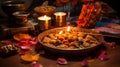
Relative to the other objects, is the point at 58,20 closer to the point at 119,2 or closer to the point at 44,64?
the point at 44,64

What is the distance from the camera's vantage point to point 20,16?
2.27 m

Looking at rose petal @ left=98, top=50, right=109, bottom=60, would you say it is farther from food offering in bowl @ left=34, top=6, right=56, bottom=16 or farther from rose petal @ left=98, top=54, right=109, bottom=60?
food offering in bowl @ left=34, top=6, right=56, bottom=16

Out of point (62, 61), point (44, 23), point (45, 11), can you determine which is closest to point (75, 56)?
point (62, 61)

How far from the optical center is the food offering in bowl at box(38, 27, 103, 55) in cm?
185

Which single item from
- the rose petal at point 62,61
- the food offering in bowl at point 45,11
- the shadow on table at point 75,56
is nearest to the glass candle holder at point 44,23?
the food offering in bowl at point 45,11

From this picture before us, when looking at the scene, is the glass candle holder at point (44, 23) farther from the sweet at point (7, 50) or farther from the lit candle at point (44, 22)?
the sweet at point (7, 50)

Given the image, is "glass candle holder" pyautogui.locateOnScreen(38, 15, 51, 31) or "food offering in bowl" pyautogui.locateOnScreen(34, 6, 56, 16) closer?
"glass candle holder" pyautogui.locateOnScreen(38, 15, 51, 31)

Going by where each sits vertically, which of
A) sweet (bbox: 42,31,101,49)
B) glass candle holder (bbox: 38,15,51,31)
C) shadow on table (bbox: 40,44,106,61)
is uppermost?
glass candle holder (bbox: 38,15,51,31)

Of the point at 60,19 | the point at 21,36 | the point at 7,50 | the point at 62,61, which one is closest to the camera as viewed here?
the point at 62,61

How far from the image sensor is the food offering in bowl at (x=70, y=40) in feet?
6.06

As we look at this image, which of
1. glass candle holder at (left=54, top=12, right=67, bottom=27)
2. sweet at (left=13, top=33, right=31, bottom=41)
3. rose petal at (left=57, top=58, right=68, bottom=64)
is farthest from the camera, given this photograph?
glass candle holder at (left=54, top=12, right=67, bottom=27)

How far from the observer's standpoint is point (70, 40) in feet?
6.69

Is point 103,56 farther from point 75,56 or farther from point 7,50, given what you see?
point 7,50

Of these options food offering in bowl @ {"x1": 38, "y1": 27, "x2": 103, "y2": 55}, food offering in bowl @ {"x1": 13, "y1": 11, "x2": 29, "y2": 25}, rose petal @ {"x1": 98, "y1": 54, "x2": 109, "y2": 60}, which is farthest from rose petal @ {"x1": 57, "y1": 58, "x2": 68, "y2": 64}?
food offering in bowl @ {"x1": 13, "y1": 11, "x2": 29, "y2": 25}
